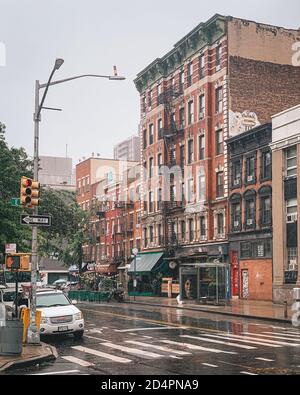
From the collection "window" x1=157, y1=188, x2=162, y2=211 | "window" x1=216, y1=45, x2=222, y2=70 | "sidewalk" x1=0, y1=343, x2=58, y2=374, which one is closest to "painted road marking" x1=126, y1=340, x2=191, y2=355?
"sidewalk" x1=0, y1=343, x2=58, y2=374

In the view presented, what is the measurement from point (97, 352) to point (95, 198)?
2317 inches

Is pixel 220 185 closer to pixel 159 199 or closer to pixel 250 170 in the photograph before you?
pixel 250 170

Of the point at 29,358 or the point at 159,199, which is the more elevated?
the point at 159,199

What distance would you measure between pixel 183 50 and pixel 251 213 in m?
18.4

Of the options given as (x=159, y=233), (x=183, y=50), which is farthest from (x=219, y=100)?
(x=159, y=233)

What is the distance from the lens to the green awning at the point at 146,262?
57.6m

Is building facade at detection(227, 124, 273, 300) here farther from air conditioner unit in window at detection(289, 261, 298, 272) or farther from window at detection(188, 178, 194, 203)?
window at detection(188, 178, 194, 203)

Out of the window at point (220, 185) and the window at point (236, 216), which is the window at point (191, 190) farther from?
the window at point (236, 216)

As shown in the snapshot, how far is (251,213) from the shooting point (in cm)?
4594

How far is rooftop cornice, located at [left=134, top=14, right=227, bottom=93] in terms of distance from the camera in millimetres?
51125

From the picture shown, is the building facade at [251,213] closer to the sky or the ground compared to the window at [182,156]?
closer to the ground

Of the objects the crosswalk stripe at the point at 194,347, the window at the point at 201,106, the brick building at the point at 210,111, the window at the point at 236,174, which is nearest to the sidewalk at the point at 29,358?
the crosswalk stripe at the point at 194,347

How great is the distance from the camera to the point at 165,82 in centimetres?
6028

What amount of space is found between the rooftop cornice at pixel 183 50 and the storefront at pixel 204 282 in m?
20.0
